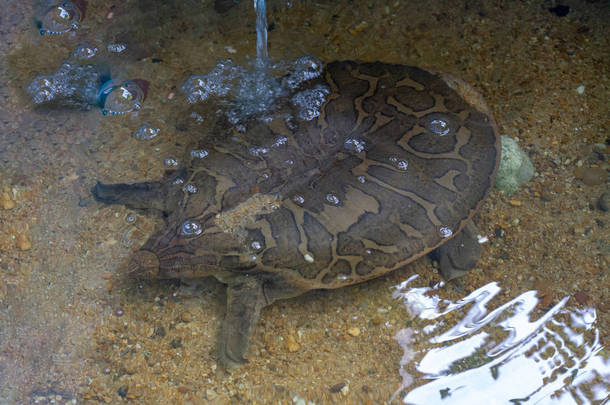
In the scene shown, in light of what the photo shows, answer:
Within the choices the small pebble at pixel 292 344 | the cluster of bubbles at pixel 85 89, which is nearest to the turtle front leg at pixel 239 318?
the small pebble at pixel 292 344

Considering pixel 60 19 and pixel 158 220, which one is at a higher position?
pixel 60 19

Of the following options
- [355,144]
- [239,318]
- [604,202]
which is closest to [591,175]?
[604,202]

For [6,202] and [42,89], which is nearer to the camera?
[6,202]

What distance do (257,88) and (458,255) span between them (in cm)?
182

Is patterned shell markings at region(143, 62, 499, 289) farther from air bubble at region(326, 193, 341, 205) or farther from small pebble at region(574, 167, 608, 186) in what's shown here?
small pebble at region(574, 167, 608, 186)

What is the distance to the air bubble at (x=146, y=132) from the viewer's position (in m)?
3.38

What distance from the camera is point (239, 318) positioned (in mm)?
2684

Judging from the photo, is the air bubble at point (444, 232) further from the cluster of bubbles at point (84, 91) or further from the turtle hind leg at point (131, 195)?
the cluster of bubbles at point (84, 91)

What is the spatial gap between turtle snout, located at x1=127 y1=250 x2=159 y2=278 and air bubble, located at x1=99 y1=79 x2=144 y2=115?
124 centimetres

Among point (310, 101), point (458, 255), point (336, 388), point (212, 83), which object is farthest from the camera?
point (212, 83)

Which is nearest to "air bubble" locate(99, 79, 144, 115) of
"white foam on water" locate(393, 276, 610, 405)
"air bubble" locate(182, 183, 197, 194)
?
"air bubble" locate(182, 183, 197, 194)

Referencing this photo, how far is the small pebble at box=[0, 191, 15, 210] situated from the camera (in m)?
3.02

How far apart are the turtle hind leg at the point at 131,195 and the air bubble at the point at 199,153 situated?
0.30 meters

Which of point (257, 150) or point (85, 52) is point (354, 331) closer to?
point (257, 150)
